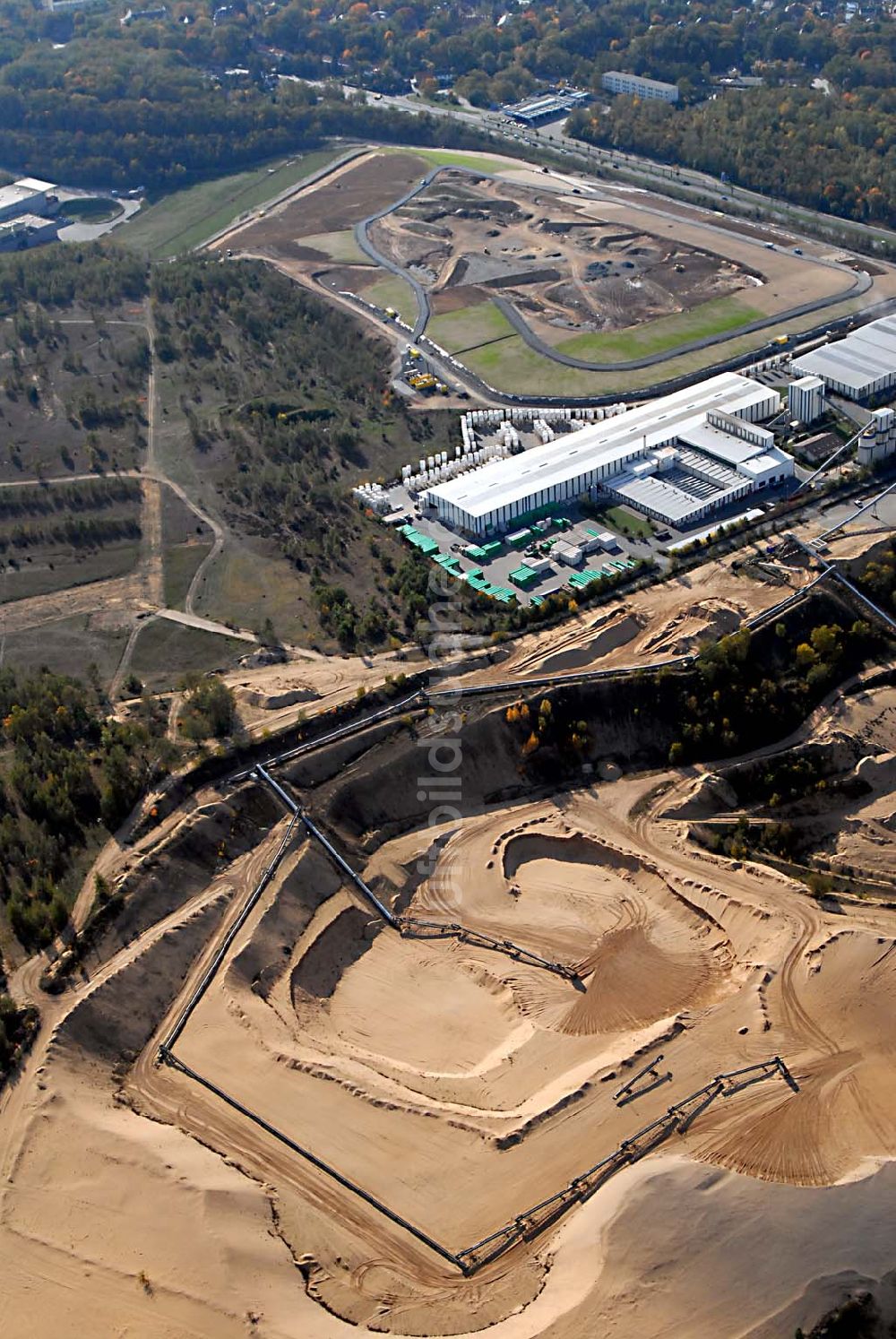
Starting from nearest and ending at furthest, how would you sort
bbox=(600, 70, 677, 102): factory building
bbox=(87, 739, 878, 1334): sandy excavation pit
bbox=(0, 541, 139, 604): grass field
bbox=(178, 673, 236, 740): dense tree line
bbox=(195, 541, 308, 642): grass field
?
bbox=(87, 739, 878, 1334): sandy excavation pit < bbox=(178, 673, 236, 740): dense tree line < bbox=(195, 541, 308, 642): grass field < bbox=(0, 541, 139, 604): grass field < bbox=(600, 70, 677, 102): factory building

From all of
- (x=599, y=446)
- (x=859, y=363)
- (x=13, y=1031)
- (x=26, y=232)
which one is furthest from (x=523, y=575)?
(x=26, y=232)

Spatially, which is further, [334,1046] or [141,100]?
[141,100]

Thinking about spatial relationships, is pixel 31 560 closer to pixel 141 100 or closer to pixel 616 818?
pixel 616 818

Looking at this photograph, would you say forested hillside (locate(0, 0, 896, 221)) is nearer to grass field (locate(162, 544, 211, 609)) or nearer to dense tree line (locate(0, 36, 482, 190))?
dense tree line (locate(0, 36, 482, 190))

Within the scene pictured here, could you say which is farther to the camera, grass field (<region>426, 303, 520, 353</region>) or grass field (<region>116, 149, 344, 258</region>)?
grass field (<region>116, 149, 344, 258</region>)

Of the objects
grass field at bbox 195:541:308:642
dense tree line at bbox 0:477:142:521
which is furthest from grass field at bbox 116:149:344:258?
grass field at bbox 195:541:308:642

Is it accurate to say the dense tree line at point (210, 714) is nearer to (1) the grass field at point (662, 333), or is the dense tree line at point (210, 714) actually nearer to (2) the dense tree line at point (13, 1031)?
(2) the dense tree line at point (13, 1031)

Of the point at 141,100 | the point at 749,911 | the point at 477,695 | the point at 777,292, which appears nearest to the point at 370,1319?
the point at 749,911
